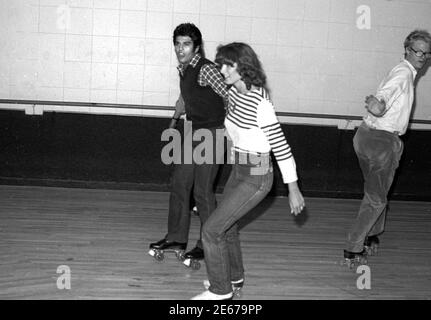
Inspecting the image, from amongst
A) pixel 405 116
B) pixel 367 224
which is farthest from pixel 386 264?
pixel 405 116

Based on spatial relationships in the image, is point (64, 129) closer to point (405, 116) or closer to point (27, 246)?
point (27, 246)

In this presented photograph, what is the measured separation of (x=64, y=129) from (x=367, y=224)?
3.37m

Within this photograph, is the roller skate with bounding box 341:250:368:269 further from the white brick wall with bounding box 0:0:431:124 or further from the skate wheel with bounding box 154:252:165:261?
the white brick wall with bounding box 0:0:431:124

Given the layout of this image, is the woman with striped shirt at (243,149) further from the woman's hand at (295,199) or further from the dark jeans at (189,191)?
the dark jeans at (189,191)

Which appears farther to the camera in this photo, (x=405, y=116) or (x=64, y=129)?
(x=64, y=129)

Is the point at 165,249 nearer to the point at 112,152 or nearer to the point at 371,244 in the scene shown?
the point at 371,244

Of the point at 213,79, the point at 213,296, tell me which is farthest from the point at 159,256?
the point at 213,79

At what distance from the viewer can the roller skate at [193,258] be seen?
4.40 metres

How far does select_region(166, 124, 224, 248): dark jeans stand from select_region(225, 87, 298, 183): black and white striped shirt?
0.84m

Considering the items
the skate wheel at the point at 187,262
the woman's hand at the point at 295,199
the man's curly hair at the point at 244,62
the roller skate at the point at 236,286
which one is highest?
the man's curly hair at the point at 244,62

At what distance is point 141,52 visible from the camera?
6.90 metres

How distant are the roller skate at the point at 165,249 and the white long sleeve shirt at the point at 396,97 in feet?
4.70

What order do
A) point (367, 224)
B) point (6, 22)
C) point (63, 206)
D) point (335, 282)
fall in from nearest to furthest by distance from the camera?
point (335, 282) < point (367, 224) < point (63, 206) < point (6, 22)

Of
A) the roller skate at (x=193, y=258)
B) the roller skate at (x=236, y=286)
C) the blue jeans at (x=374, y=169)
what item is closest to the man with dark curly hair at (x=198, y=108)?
the roller skate at (x=193, y=258)
